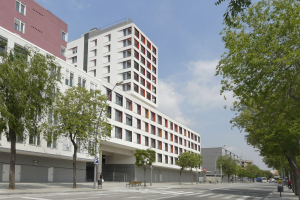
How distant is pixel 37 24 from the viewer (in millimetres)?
41656

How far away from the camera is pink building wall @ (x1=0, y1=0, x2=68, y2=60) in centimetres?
3619

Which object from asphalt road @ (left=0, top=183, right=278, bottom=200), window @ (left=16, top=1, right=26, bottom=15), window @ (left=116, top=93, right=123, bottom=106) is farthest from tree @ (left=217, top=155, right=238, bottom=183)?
window @ (left=16, top=1, right=26, bottom=15)

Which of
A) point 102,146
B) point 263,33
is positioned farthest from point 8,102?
point 102,146

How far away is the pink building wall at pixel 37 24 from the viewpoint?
36.2 meters

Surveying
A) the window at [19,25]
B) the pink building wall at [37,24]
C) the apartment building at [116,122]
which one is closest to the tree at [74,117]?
the apartment building at [116,122]

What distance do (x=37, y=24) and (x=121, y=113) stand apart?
19.2 m

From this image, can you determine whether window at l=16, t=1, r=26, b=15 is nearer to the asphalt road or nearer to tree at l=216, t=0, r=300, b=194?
the asphalt road

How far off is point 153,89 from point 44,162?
122 feet

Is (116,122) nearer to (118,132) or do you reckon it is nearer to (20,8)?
(118,132)

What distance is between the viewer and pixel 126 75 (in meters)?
58.9

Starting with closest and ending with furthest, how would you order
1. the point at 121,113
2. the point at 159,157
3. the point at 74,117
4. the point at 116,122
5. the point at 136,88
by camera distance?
the point at 74,117
the point at 116,122
the point at 121,113
the point at 136,88
the point at 159,157

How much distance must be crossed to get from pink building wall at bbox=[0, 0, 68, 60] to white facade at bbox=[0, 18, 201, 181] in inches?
197

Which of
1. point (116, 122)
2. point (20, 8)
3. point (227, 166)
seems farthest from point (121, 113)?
point (227, 166)

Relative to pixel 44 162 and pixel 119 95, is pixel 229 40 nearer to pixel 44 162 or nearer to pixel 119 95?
pixel 44 162
